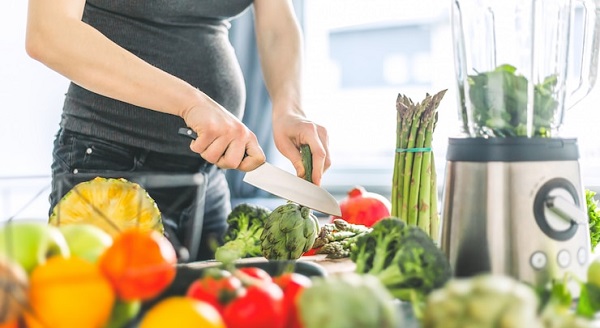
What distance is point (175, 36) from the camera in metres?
1.55

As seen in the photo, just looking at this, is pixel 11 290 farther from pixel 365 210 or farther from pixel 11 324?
pixel 365 210

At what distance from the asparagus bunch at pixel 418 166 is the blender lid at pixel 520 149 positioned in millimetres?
400

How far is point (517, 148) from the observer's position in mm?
935

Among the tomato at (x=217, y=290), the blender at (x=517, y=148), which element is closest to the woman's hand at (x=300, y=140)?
the blender at (x=517, y=148)

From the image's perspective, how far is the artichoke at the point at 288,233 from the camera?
1.29 metres

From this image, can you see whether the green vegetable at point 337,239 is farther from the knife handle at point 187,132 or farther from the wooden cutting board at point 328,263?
the knife handle at point 187,132

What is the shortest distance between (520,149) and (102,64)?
73cm

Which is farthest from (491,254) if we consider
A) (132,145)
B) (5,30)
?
(5,30)

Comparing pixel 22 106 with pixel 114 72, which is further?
pixel 22 106

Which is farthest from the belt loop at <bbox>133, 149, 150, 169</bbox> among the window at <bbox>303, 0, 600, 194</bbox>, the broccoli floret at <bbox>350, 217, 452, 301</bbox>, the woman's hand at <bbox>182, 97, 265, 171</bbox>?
the window at <bbox>303, 0, 600, 194</bbox>

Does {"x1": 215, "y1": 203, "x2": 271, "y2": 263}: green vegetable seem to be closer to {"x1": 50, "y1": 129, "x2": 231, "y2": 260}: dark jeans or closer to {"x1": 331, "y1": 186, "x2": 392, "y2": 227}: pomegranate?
{"x1": 50, "y1": 129, "x2": 231, "y2": 260}: dark jeans

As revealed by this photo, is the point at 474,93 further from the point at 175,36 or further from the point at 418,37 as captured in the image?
the point at 418,37

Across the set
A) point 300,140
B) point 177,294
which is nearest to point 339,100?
point 300,140

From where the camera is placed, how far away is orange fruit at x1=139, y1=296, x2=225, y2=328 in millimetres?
598
